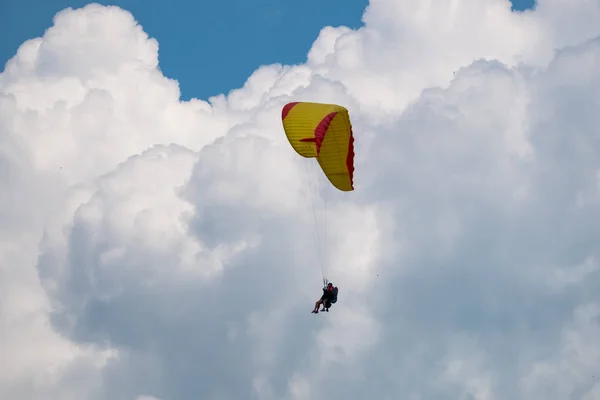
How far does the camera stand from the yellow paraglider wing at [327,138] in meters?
90.2

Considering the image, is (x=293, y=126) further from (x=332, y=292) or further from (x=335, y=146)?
(x=332, y=292)

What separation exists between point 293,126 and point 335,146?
9.57 ft

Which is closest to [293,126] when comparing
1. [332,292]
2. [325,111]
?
[325,111]

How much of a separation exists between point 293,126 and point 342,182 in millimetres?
4680

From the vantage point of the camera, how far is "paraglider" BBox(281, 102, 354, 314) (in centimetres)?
9012

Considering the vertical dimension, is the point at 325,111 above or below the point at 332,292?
above

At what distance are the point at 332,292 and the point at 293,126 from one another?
440 inches

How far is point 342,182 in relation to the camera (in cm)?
9194

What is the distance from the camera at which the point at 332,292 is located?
309ft

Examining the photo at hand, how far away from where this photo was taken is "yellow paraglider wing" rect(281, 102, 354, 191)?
90188 mm

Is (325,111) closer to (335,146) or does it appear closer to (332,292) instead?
(335,146)

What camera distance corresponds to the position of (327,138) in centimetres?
9106

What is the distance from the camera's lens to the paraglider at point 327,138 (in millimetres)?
90125

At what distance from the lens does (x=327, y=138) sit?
9106cm
